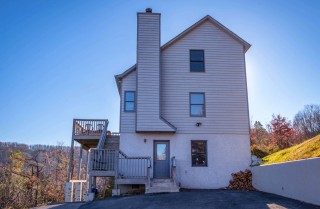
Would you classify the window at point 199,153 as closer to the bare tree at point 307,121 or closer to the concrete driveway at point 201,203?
the concrete driveway at point 201,203

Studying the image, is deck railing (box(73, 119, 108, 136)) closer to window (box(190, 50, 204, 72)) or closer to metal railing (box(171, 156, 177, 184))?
metal railing (box(171, 156, 177, 184))

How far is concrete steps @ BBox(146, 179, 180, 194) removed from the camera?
12383 millimetres

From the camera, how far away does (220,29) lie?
16.4m

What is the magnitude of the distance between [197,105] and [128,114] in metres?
3.88

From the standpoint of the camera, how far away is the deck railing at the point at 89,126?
15.8 m

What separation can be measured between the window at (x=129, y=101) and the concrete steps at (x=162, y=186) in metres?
4.15

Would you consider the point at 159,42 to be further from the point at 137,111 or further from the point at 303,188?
the point at 303,188

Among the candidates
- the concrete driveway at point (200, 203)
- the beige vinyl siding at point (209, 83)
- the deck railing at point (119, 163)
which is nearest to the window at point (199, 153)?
the beige vinyl siding at point (209, 83)

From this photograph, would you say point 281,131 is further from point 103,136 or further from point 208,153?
point 103,136

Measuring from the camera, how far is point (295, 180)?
914 cm

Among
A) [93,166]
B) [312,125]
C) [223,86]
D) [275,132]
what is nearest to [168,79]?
[223,86]

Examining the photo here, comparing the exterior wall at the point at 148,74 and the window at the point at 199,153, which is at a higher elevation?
the exterior wall at the point at 148,74

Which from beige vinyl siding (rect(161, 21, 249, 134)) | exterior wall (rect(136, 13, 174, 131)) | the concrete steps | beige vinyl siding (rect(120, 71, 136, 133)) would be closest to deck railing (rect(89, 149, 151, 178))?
the concrete steps

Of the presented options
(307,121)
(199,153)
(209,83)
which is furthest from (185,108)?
(307,121)
